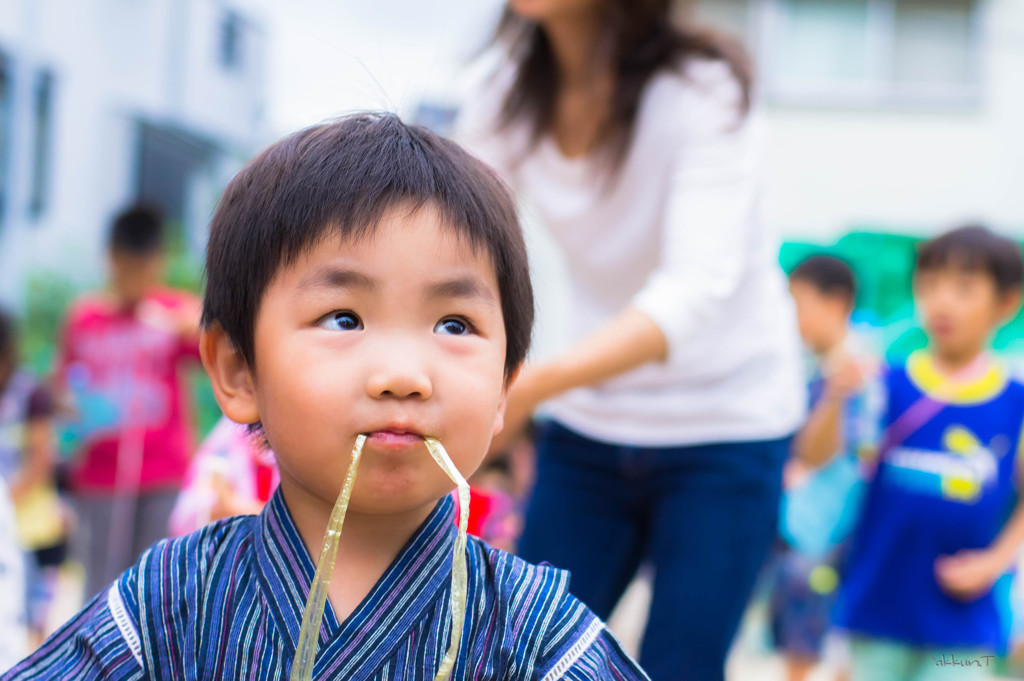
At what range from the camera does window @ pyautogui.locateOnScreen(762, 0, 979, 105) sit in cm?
999

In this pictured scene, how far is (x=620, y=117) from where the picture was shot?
1.75 meters

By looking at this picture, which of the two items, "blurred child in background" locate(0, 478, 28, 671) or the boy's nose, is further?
"blurred child in background" locate(0, 478, 28, 671)

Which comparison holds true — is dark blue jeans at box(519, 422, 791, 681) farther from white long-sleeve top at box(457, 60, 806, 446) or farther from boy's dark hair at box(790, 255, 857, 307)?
boy's dark hair at box(790, 255, 857, 307)

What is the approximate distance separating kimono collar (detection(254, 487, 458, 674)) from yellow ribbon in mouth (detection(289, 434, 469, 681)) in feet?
0.12

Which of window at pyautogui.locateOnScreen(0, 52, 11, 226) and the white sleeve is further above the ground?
window at pyautogui.locateOnScreen(0, 52, 11, 226)

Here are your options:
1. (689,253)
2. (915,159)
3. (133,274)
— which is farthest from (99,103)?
(915,159)

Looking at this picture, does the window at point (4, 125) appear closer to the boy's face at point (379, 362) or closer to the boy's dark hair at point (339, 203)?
the boy's dark hair at point (339, 203)

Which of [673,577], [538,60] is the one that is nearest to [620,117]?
[538,60]

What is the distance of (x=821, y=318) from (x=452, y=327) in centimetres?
337

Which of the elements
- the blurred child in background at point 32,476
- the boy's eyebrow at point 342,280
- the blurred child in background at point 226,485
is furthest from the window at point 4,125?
the boy's eyebrow at point 342,280

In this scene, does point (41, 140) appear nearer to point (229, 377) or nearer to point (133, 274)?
point (133, 274)

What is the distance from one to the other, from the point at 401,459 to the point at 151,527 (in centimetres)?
306

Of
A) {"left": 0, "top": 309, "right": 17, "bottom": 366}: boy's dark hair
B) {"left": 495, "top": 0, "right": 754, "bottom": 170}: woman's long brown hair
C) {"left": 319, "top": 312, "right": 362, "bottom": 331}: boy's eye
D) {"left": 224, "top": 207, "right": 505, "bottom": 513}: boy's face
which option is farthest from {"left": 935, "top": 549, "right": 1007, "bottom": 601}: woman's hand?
{"left": 0, "top": 309, "right": 17, "bottom": 366}: boy's dark hair

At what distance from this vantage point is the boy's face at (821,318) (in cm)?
414
